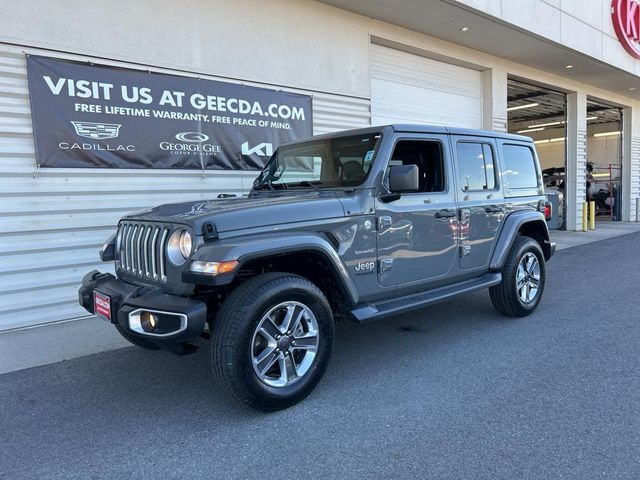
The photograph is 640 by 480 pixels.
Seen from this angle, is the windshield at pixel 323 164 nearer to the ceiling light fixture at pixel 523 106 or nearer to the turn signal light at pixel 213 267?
the turn signal light at pixel 213 267

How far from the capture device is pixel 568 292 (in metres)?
6.63

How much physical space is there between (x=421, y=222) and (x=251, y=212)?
1627 mm

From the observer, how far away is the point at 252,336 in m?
3.06

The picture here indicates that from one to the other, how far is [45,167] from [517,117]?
73.7 ft

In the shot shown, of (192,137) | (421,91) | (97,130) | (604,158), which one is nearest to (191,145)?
(192,137)

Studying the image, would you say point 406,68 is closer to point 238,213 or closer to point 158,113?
point 158,113

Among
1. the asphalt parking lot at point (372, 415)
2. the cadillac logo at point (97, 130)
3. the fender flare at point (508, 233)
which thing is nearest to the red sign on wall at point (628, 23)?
the fender flare at point (508, 233)

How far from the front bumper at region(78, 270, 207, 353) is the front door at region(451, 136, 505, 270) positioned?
8.88 feet

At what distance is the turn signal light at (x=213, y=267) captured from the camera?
2922 mm

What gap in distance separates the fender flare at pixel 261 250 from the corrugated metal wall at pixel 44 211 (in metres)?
3.65

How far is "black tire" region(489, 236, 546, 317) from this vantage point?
5.11 m

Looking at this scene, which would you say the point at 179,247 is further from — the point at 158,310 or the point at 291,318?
the point at 291,318

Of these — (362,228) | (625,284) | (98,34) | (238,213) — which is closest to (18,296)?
(98,34)

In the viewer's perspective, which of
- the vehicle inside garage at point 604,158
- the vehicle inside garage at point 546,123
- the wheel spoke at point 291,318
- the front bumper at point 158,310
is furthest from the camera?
the vehicle inside garage at point 604,158
